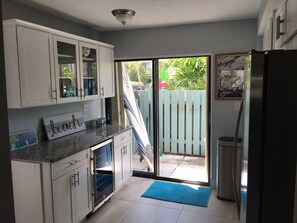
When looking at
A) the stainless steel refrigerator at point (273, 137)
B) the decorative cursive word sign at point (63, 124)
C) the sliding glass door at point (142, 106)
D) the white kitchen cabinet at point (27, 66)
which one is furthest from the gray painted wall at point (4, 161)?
the sliding glass door at point (142, 106)

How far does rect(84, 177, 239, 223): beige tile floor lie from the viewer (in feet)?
9.84

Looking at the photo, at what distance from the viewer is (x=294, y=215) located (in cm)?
112

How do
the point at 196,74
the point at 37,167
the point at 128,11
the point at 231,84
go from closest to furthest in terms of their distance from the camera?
the point at 37,167 → the point at 128,11 → the point at 231,84 → the point at 196,74

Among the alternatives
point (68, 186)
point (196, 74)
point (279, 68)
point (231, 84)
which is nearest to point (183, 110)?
point (196, 74)

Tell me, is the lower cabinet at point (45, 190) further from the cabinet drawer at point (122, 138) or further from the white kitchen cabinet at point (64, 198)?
the cabinet drawer at point (122, 138)

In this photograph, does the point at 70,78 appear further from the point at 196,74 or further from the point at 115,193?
the point at 196,74

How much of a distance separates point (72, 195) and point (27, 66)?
1341 millimetres

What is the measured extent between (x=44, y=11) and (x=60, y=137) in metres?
1.50

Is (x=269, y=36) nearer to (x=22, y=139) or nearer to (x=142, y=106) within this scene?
(x=142, y=106)

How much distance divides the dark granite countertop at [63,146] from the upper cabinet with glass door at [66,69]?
487 mm

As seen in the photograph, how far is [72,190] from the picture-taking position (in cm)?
261

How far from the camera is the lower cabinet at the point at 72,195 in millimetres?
2410

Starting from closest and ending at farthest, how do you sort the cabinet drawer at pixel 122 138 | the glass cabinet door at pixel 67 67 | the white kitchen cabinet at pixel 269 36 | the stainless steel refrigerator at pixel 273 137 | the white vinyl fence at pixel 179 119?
the stainless steel refrigerator at pixel 273 137 → the white kitchen cabinet at pixel 269 36 → the glass cabinet door at pixel 67 67 → the cabinet drawer at pixel 122 138 → the white vinyl fence at pixel 179 119

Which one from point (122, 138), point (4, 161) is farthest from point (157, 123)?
point (4, 161)
